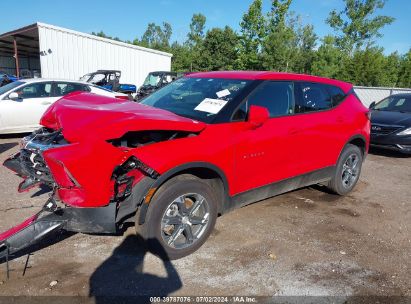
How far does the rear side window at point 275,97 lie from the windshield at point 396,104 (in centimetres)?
632

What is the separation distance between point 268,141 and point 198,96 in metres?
0.95

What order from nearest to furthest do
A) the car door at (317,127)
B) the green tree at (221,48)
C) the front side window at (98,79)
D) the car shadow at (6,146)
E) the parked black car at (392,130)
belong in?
the car door at (317,127), the car shadow at (6,146), the parked black car at (392,130), the front side window at (98,79), the green tree at (221,48)

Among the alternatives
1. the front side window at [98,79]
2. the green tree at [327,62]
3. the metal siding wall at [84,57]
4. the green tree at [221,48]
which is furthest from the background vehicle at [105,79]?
the green tree at [221,48]

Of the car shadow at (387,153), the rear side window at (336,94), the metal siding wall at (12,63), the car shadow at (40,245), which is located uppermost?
the metal siding wall at (12,63)

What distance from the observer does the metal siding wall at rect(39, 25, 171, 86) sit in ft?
65.6

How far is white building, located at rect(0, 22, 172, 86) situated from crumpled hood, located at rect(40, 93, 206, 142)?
18581 mm

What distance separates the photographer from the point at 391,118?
28.2 ft

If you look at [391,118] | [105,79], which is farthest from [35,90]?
[105,79]

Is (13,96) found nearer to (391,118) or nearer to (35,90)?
(35,90)

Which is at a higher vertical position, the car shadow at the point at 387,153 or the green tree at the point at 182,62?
the green tree at the point at 182,62

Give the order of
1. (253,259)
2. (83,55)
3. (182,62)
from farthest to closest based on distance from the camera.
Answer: (182,62)
(83,55)
(253,259)

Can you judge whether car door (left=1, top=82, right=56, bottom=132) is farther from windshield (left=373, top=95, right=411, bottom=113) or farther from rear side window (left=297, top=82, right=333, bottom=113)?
windshield (left=373, top=95, right=411, bottom=113)

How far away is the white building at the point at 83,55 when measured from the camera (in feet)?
65.4

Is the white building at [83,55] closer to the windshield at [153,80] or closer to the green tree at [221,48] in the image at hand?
the windshield at [153,80]
